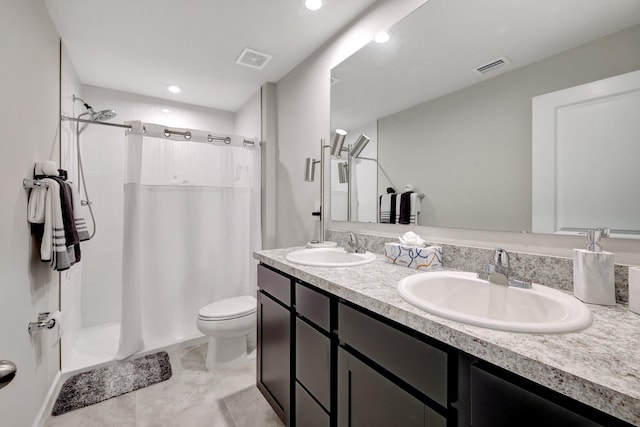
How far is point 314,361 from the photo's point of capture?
3.72ft

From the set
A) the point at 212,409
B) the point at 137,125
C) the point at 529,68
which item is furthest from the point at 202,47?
the point at 212,409

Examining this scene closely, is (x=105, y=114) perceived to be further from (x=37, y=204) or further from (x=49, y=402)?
(x=49, y=402)

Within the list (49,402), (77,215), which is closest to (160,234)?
(77,215)

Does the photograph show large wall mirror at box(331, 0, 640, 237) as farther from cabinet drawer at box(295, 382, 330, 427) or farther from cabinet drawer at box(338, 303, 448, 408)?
cabinet drawer at box(295, 382, 330, 427)

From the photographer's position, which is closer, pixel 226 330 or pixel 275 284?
pixel 275 284

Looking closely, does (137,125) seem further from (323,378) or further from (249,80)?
(323,378)

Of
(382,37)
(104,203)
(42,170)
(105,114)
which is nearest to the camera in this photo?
(42,170)

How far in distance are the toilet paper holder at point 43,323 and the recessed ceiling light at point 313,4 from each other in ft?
7.36

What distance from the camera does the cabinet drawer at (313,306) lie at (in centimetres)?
107

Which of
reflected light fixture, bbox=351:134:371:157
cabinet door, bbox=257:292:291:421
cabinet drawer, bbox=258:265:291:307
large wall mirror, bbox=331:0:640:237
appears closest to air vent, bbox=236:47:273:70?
large wall mirror, bbox=331:0:640:237

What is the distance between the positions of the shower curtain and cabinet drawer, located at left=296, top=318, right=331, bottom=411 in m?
1.48

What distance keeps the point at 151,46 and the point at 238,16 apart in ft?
2.62

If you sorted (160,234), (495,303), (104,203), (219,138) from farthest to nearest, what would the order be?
(104,203)
(219,138)
(160,234)
(495,303)

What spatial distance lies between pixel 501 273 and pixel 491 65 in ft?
2.78
